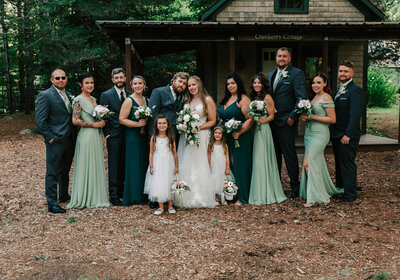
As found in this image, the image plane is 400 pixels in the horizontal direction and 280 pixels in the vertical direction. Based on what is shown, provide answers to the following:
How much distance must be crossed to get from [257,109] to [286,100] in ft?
2.33

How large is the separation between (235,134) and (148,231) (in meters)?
2.22

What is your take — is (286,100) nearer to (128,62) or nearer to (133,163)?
(133,163)

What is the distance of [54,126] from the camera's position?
6.19 metres

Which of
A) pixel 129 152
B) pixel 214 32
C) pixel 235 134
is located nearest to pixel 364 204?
pixel 235 134

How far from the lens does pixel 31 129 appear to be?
17.6 metres

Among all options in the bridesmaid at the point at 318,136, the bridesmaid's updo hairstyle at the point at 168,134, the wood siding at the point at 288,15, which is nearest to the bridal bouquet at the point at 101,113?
the bridesmaid's updo hairstyle at the point at 168,134

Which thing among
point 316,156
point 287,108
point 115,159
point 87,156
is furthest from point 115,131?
point 316,156

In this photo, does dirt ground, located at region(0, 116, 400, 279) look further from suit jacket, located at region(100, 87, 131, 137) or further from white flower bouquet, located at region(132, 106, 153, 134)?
white flower bouquet, located at region(132, 106, 153, 134)

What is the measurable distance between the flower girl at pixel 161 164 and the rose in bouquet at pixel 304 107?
209cm

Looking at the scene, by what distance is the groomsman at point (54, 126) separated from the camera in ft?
19.8

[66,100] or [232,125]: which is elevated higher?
[66,100]

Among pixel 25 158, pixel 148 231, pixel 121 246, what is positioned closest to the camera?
pixel 121 246

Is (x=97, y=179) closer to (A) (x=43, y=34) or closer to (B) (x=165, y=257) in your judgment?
(B) (x=165, y=257)

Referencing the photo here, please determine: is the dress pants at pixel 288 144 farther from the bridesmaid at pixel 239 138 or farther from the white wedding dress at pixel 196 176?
the white wedding dress at pixel 196 176
